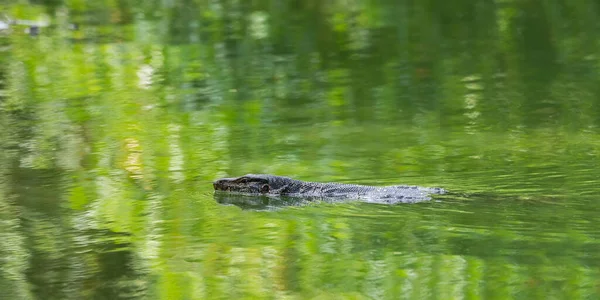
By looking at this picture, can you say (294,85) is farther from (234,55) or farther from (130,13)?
(130,13)

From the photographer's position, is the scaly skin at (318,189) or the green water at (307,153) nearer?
the green water at (307,153)

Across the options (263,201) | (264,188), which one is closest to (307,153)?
(264,188)

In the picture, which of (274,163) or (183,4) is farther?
(183,4)

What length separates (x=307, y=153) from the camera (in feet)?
41.5

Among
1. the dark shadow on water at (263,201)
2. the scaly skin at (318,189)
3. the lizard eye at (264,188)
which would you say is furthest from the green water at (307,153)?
the lizard eye at (264,188)

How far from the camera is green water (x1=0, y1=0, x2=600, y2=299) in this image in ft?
26.7

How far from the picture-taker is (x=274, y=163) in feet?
39.9

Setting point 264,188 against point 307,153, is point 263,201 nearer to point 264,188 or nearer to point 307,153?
point 264,188

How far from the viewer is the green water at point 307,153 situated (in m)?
8.14

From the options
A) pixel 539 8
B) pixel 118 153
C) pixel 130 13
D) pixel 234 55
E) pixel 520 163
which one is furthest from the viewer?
pixel 130 13

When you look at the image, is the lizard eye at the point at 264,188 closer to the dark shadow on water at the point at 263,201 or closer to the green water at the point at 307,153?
the dark shadow on water at the point at 263,201

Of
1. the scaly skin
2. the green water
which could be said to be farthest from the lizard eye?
the green water

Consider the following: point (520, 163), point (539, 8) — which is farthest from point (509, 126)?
point (539, 8)

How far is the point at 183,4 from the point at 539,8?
8.49 m
